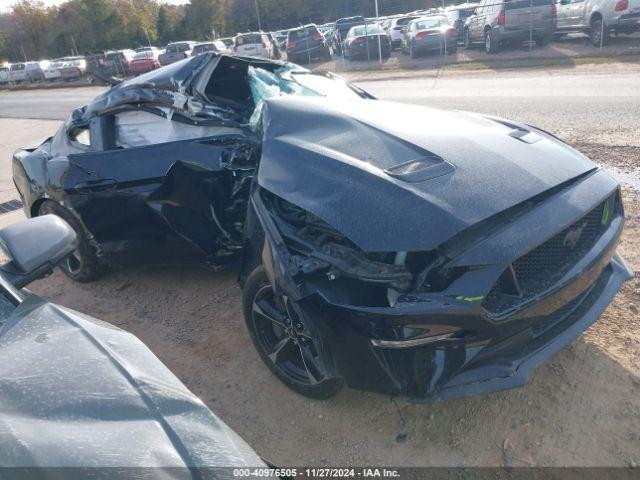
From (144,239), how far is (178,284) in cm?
54

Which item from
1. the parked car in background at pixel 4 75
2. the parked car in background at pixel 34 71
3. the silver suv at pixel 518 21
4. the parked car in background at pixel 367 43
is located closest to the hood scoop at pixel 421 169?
the silver suv at pixel 518 21

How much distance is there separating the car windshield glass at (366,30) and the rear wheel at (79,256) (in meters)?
18.6

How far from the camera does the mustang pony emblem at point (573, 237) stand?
7.93 ft

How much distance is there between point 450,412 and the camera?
Answer: 257cm

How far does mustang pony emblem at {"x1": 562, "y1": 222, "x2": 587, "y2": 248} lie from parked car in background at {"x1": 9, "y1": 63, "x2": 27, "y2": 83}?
131 ft

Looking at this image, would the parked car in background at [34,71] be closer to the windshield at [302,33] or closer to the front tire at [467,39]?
the windshield at [302,33]

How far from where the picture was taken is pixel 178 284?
4281 mm

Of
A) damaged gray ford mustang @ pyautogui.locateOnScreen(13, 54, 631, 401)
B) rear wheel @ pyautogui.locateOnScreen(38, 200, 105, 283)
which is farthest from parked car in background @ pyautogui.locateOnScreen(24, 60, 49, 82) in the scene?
damaged gray ford mustang @ pyautogui.locateOnScreen(13, 54, 631, 401)

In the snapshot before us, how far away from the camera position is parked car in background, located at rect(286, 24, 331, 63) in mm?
22672

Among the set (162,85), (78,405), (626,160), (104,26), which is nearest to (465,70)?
(626,160)

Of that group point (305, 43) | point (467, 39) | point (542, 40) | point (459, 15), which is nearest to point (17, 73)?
point (305, 43)

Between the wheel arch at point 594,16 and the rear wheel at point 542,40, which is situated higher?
the wheel arch at point 594,16

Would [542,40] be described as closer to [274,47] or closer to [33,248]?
[274,47]

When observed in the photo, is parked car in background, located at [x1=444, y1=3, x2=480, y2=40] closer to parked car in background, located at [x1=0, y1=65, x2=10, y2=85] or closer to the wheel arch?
the wheel arch
